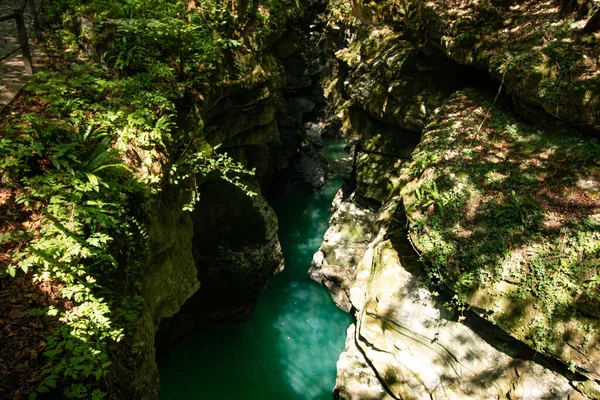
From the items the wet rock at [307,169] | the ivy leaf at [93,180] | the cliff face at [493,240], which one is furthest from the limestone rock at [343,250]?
the ivy leaf at [93,180]

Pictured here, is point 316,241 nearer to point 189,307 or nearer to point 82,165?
point 189,307

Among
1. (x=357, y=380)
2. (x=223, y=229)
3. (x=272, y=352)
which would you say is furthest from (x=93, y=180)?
(x=272, y=352)

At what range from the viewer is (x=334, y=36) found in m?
27.4

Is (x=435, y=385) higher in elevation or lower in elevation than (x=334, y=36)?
Answer: lower

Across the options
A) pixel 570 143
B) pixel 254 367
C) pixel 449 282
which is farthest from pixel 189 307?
pixel 570 143

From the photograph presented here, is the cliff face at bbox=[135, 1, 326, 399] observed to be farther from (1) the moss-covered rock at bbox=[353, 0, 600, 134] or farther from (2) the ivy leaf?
(1) the moss-covered rock at bbox=[353, 0, 600, 134]

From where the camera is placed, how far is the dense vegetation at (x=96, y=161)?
4.12m

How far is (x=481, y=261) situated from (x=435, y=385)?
305 centimetres

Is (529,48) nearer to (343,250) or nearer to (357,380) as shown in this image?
(357,380)

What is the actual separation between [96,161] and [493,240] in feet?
23.3

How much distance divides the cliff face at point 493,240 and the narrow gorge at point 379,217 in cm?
4

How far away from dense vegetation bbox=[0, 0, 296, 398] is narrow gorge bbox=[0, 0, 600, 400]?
4 centimetres

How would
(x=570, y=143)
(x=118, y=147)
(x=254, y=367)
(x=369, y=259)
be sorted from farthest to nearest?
(x=254, y=367) < (x=369, y=259) < (x=570, y=143) < (x=118, y=147)

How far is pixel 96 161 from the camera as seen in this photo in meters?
5.08
